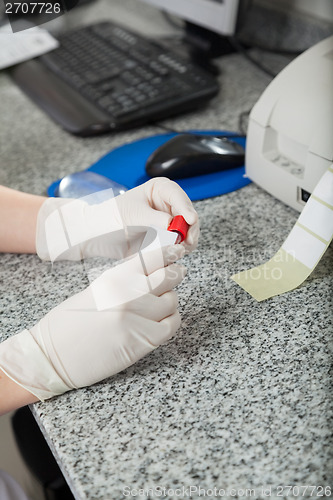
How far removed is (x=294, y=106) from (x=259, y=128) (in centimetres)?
6

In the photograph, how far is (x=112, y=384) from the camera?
19.6 inches

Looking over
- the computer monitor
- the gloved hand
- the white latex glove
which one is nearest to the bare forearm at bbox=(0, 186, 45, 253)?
the gloved hand

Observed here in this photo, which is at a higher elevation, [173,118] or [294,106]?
[294,106]

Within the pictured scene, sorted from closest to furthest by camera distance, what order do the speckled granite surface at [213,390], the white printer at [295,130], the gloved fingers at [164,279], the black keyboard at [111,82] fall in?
the speckled granite surface at [213,390]
the gloved fingers at [164,279]
the white printer at [295,130]
the black keyboard at [111,82]

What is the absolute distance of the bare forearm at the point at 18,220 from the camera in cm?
67

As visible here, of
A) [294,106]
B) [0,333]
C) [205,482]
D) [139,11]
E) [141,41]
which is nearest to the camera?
[205,482]

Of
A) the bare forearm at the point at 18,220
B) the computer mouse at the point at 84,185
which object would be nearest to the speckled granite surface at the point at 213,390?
the bare forearm at the point at 18,220

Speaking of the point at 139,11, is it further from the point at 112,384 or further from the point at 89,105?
the point at 112,384

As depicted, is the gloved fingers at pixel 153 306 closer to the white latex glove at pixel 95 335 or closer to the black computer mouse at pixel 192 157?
the white latex glove at pixel 95 335

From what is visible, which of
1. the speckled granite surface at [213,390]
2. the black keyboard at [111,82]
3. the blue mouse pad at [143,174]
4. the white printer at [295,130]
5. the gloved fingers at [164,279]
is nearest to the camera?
the speckled granite surface at [213,390]

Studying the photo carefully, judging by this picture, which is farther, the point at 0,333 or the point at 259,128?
the point at 259,128

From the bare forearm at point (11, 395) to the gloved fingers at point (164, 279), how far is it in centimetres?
16

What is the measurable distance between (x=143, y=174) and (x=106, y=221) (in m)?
0.13

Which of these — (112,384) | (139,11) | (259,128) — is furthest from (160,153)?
(139,11)
